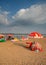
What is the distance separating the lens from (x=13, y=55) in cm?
1130

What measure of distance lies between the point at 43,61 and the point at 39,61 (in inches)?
10.0

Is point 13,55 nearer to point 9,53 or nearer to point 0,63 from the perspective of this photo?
point 9,53

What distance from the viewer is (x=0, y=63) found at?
955 cm

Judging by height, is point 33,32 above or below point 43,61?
above

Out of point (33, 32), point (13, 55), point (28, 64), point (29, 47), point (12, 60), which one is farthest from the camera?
point (33, 32)

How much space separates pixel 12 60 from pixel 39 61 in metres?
1.75

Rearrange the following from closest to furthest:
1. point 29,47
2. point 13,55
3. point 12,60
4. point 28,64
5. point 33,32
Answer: point 28,64, point 12,60, point 13,55, point 29,47, point 33,32

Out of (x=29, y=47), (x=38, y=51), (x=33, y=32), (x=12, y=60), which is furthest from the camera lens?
(x=33, y=32)

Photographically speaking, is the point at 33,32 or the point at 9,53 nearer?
the point at 9,53

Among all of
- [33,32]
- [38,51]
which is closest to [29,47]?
[38,51]

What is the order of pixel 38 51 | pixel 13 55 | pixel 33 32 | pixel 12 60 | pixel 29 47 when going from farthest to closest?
pixel 33 32, pixel 29 47, pixel 38 51, pixel 13 55, pixel 12 60

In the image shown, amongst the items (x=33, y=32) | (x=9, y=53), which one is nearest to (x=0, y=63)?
(x=9, y=53)

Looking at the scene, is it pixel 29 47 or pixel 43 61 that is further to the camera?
pixel 29 47

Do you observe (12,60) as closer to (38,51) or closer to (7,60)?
(7,60)
